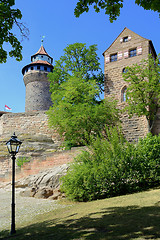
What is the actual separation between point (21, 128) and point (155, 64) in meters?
16.1

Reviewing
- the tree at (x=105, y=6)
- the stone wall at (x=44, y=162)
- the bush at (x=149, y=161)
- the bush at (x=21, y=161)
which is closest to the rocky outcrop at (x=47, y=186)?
the stone wall at (x=44, y=162)

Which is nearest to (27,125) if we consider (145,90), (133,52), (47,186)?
(133,52)

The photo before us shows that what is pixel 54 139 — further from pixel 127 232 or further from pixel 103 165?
pixel 127 232

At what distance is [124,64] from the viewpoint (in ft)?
84.7

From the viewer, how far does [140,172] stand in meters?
11.1

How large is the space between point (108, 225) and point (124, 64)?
21.7 m

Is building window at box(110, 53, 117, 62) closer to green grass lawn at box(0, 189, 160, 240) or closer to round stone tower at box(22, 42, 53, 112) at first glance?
round stone tower at box(22, 42, 53, 112)

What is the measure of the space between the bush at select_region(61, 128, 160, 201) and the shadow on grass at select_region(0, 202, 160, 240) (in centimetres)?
286

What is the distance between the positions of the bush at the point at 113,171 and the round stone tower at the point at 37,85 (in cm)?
3130

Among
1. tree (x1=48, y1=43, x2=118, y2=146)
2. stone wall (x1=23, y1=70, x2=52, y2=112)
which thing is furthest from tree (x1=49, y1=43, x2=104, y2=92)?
stone wall (x1=23, y1=70, x2=52, y2=112)

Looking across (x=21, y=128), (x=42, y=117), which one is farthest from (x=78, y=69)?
(x=21, y=128)

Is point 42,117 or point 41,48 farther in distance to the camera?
point 41,48

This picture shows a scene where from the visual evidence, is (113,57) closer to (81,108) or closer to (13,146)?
(81,108)

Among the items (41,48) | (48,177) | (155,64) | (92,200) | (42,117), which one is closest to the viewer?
(92,200)
